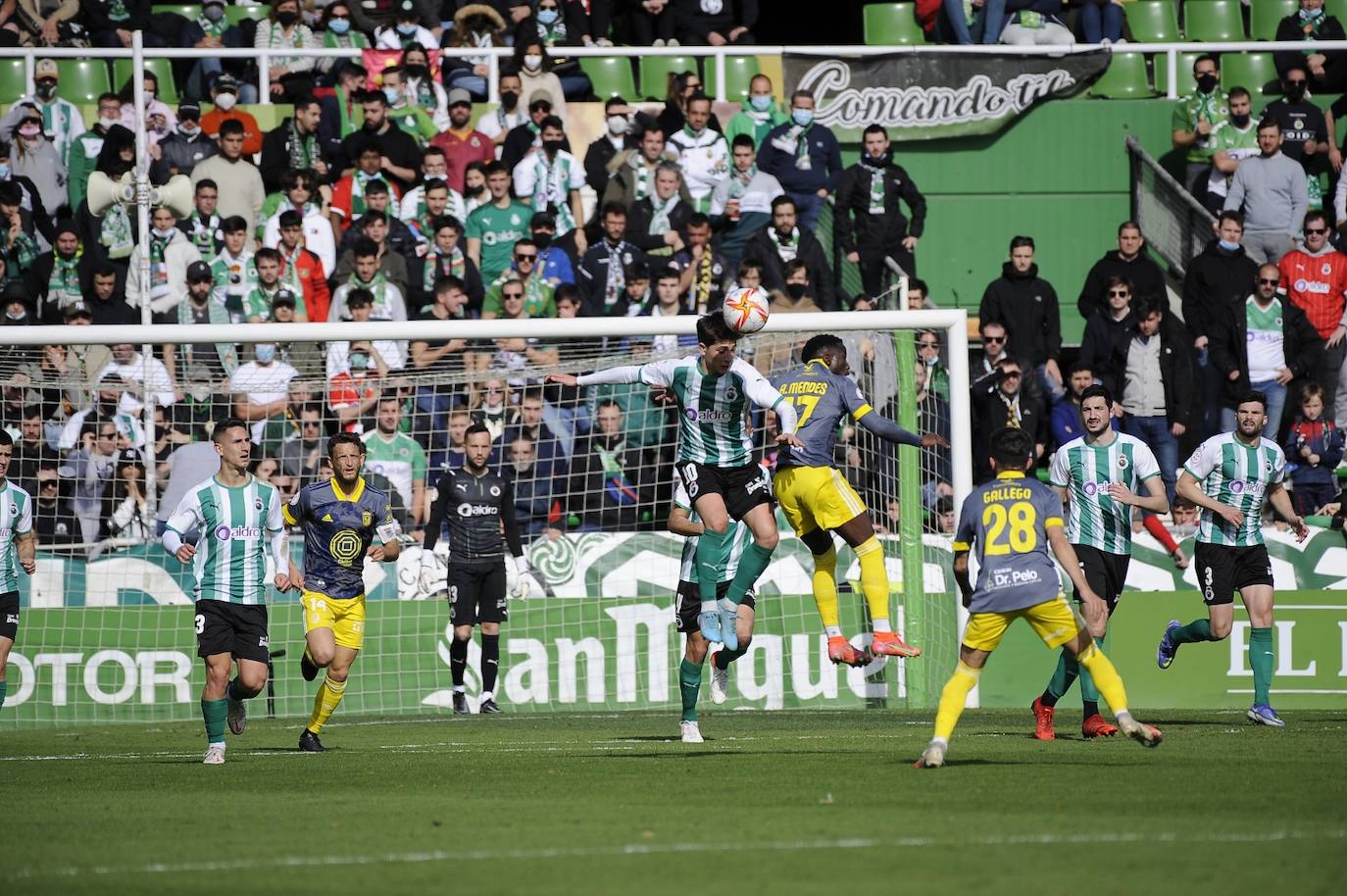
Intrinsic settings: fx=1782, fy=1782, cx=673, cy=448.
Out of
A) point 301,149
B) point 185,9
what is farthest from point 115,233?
point 185,9

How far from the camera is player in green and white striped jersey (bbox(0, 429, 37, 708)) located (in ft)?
42.2

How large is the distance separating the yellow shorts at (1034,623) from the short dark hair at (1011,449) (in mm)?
764

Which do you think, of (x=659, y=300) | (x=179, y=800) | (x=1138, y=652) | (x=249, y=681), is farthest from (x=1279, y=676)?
(x=179, y=800)

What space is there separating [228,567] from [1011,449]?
16.6 feet

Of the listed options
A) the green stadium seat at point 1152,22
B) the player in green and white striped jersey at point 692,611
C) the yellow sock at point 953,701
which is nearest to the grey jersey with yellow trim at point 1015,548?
the yellow sock at point 953,701

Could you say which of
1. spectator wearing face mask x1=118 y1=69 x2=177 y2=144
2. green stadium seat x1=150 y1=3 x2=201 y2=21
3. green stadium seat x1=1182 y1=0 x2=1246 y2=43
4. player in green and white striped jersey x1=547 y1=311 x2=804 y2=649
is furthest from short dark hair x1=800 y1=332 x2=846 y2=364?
green stadium seat x1=1182 y1=0 x2=1246 y2=43

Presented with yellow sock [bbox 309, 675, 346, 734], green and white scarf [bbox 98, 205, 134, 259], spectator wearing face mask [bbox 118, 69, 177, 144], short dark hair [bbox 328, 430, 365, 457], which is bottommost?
yellow sock [bbox 309, 675, 346, 734]

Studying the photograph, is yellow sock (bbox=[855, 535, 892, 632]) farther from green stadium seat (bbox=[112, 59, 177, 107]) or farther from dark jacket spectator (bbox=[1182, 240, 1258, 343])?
green stadium seat (bbox=[112, 59, 177, 107])

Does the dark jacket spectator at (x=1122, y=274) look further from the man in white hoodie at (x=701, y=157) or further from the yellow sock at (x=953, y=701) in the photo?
the yellow sock at (x=953, y=701)

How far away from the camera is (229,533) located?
452 inches

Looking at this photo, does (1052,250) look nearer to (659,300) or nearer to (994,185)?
(994,185)

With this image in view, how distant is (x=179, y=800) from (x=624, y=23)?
50.4ft

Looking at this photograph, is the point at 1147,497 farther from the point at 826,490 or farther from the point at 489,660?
the point at 489,660

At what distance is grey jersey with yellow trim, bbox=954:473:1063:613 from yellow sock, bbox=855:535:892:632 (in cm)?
172
